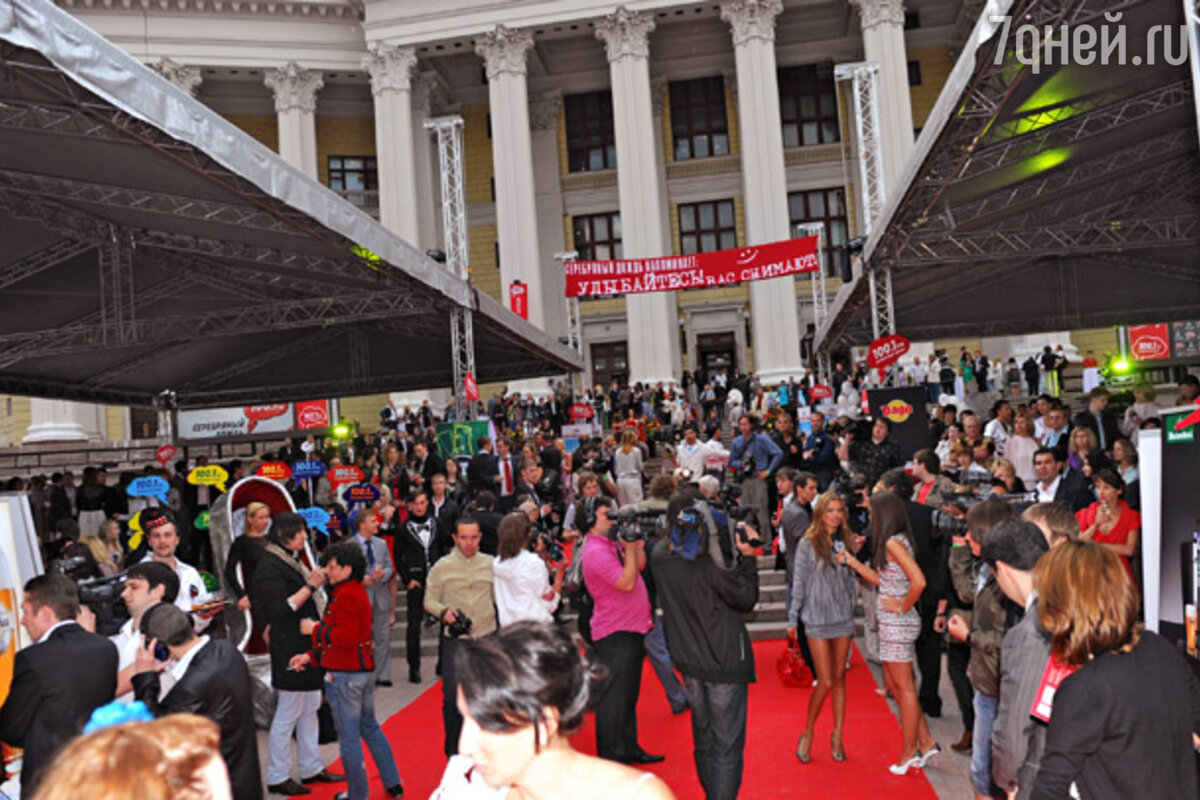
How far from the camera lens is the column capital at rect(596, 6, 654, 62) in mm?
36062

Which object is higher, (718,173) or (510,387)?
(718,173)

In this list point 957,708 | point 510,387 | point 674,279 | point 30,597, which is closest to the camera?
point 30,597

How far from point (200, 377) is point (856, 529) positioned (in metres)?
16.1

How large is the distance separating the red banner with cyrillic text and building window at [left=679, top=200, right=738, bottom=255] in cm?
1469

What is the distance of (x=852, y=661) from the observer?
1031 centimetres

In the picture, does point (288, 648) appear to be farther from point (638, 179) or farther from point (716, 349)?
point (716, 349)

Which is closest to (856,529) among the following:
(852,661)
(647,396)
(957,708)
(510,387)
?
(852,661)

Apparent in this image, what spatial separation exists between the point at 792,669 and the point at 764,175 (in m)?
28.0

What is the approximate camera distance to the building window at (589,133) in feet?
137

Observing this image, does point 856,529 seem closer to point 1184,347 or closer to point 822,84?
point 1184,347

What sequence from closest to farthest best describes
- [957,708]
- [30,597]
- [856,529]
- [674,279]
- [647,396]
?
[30,597] < [957,708] < [856,529] < [674,279] < [647,396]

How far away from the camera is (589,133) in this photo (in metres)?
41.9

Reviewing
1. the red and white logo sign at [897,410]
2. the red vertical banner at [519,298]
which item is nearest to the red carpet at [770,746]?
the red and white logo sign at [897,410]

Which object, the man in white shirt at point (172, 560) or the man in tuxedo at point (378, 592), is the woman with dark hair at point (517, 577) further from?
the man in tuxedo at point (378, 592)
